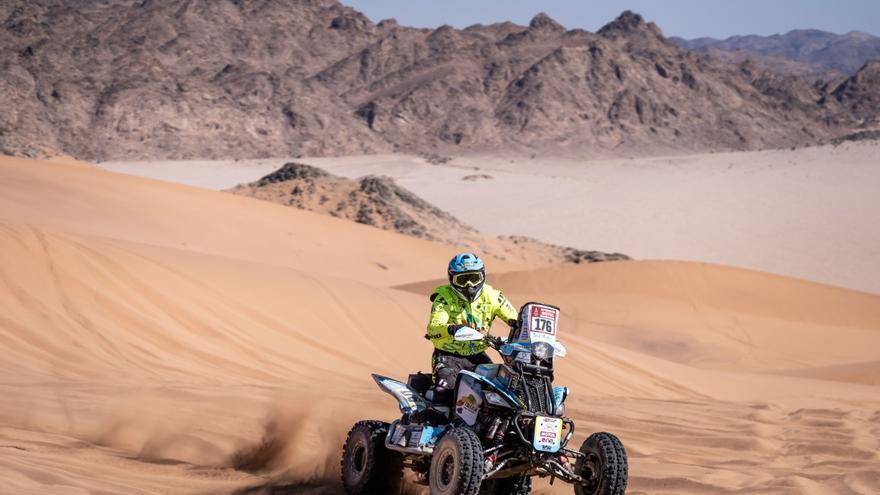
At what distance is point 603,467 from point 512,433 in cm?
53

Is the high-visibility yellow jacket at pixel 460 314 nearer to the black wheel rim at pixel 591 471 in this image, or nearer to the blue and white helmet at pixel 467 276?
the blue and white helmet at pixel 467 276

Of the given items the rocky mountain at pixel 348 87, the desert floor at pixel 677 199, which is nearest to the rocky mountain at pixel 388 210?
the desert floor at pixel 677 199

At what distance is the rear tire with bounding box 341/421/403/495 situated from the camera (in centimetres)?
684

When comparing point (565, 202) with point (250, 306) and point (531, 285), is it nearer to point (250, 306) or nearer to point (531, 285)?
point (531, 285)

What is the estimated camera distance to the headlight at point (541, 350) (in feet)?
19.5

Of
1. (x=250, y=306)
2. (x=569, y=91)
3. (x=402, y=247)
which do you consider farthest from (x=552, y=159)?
(x=250, y=306)

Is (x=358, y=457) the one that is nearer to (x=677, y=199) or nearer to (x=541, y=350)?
(x=541, y=350)

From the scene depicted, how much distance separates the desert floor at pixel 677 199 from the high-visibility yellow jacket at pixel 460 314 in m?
37.8

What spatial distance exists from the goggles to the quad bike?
443 millimetres

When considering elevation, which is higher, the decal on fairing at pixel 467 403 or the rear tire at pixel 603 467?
the decal on fairing at pixel 467 403

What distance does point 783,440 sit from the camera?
31.2ft

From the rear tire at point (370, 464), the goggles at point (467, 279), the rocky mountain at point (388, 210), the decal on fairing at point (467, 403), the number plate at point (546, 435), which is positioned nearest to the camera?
the number plate at point (546, 435)

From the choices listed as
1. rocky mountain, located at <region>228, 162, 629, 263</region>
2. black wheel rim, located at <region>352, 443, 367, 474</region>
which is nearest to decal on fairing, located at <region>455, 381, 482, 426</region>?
black wheel rim, located at <region>352, 443, 367, 474</region>

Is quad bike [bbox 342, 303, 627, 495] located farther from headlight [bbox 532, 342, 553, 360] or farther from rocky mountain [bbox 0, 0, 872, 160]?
rocky mountain [bbox 0, 0, 872, 160]
